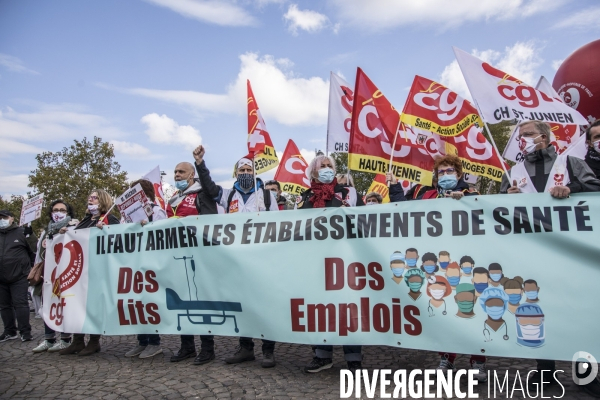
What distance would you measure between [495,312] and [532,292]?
33 centimetres

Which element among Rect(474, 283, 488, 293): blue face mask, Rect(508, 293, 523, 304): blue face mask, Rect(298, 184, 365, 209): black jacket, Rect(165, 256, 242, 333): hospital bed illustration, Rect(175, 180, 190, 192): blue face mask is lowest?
Rect(165, 256, 242, 333): hospital bed illustration

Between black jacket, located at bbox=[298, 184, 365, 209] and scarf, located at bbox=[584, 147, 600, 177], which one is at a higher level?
scarf, located at bbox=[584, 147, 600, 177]

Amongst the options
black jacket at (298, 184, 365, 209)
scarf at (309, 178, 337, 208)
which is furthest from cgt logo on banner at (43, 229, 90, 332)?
scarf at (309, 178, 337, 208)

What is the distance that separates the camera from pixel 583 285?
12.1ft

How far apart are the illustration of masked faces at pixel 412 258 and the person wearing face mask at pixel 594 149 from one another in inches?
70.5

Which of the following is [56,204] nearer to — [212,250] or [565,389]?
[212,250]

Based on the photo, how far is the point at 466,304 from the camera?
13.0 feet

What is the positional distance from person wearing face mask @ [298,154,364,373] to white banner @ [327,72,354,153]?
1.99 meters

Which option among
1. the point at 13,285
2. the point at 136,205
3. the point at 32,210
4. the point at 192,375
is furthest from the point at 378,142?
the point at 32,210

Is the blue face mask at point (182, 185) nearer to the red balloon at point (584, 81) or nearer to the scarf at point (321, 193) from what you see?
the scarf at point (321, 193)

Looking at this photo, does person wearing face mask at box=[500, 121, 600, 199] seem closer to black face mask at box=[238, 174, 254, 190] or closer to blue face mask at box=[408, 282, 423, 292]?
blue face mask at box=[408, 282, 423, 292]

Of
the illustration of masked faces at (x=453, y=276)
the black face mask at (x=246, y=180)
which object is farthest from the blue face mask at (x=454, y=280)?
the black face mask at (x=246, y=180)

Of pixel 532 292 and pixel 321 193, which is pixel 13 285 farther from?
pixel 532 292

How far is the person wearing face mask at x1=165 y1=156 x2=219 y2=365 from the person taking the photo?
17.9ft
